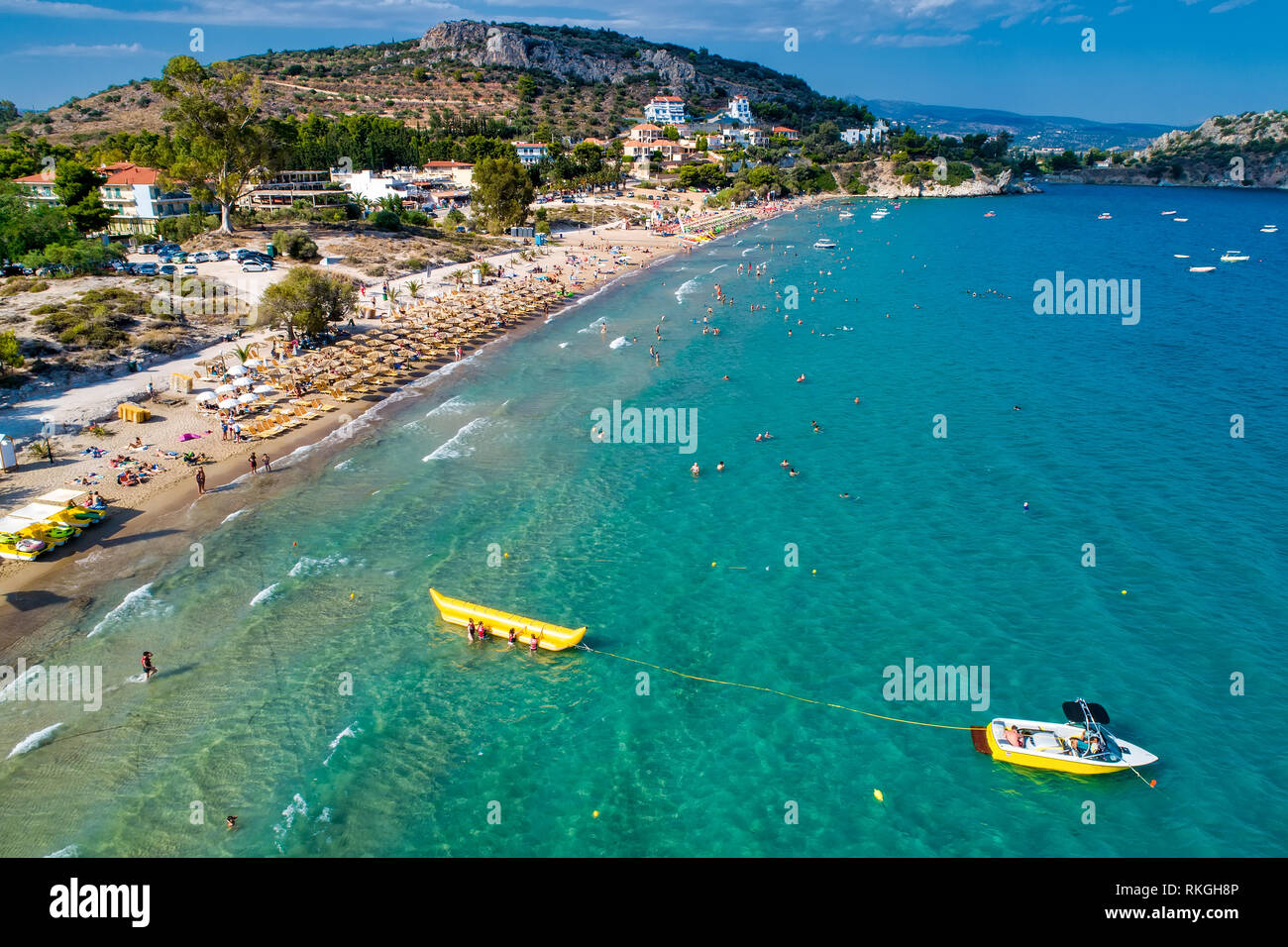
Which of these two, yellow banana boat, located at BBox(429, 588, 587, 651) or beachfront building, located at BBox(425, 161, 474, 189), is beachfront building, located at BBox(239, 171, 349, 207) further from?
yellow banana boat, located at BBox(429, 588, 587, 651)

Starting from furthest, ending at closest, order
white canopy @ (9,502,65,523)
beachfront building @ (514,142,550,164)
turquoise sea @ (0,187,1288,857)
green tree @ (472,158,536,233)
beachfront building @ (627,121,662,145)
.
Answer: beachfront building @ (627,121,662,145)
beachfront building @ (514,142,550,164)
green tree @ (472,158,536,233)
white canopy @ (9,502,65,523)
turquoise sea @ (0,187,1288,857)

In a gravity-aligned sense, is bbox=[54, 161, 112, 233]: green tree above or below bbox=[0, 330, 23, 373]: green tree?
above

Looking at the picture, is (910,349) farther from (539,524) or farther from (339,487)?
(339,487)

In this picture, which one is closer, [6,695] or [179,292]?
[6,695]

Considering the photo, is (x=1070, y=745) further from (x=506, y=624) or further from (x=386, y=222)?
(x=386, y=222)

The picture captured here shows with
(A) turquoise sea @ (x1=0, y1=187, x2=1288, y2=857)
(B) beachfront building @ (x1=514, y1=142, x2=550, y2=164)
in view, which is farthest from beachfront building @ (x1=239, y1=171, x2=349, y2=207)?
(A) turquoise sea @ (x1=0, y1=187, x2=1288, y2=857)

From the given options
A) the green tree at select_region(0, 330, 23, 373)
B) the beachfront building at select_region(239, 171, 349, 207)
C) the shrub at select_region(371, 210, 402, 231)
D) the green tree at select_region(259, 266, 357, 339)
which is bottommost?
the green tree at select_region(0, 330, 23, 373)

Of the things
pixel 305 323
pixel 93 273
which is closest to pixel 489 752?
pixel 305 323
